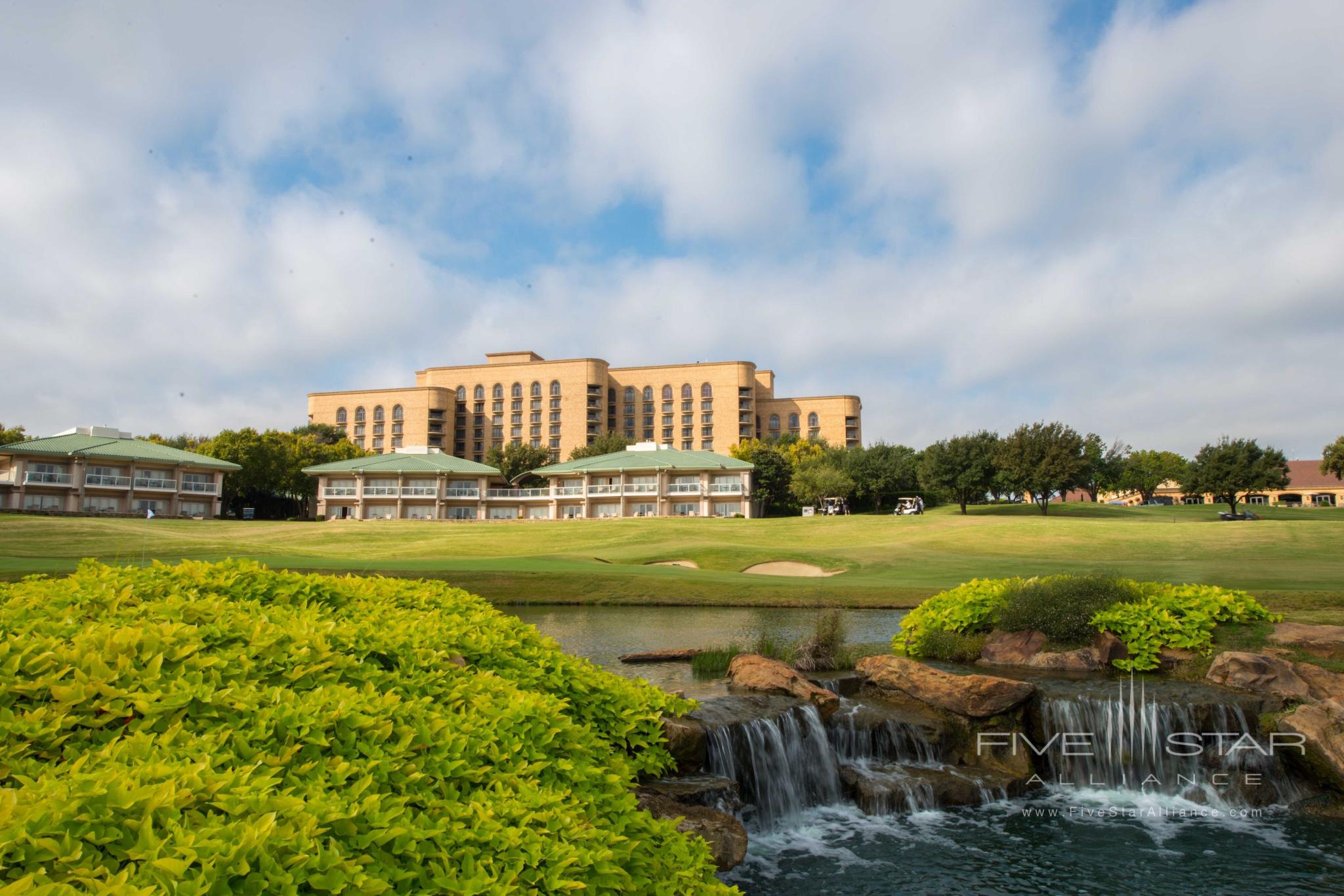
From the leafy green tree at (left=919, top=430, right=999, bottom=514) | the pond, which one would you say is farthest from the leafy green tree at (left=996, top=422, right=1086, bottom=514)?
the pond

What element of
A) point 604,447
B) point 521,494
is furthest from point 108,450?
point 604,447

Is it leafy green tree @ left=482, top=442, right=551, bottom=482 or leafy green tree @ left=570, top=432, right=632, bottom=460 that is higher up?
leafy green tree @ left=570, top=432, right=632, bottom=460

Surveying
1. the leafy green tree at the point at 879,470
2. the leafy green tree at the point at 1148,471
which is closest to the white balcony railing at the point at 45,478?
the leafy green tree at the point at 879,470

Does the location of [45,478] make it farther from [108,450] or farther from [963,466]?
[963,466]

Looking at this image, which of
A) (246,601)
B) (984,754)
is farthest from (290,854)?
(984,754)

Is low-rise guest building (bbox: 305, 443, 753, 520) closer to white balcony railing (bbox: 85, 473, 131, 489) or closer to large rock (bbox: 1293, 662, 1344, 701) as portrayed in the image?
white balcony railing (bbox: 85, 473, 131, 489)

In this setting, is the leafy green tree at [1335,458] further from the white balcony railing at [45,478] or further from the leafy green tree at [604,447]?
the leafy green tree at [604,447]

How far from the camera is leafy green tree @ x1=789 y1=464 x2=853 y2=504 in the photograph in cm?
8631

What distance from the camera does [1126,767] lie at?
10281 mm

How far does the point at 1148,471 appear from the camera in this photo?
133625mm

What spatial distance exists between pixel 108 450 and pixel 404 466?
25591mm

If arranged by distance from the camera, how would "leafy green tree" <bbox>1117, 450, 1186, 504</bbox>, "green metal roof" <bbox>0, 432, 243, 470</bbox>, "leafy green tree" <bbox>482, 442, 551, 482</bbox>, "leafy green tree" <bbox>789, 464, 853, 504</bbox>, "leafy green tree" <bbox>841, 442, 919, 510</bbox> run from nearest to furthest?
1. "green metal roof" <bbox>0, 432, 243, 470</bbox>
2. "leafy green tree" <bbox>789, 464, 853, 504</bbox>
3. "leafy green tree" <bbox>841, 442, 919, 510</bbox>
4. "leafy green tree" <bbox>482, 442, 551, 482</bbox>
5. "leafy green tree" <bbox>1117, 450, 1186, 504</bbox>

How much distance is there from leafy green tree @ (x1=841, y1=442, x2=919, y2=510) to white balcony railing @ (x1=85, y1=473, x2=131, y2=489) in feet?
235

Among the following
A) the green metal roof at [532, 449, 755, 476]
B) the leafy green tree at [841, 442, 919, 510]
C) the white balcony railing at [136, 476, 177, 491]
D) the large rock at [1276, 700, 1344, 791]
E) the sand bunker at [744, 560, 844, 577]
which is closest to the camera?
the large rock at [1276, 700, 1344, 791]
